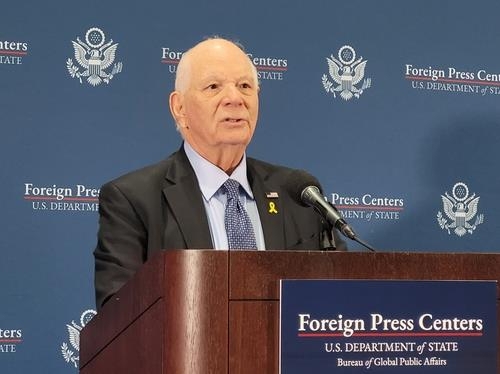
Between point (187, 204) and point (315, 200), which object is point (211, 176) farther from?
point (315, 200)

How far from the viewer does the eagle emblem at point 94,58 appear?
396cm

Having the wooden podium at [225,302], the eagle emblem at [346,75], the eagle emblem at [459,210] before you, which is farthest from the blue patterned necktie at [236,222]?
the eagle emblem at [459,210]

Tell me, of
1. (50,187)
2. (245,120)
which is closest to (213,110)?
(245,120)

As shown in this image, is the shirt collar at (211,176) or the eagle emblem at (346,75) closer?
the shirt collar at (211,176)

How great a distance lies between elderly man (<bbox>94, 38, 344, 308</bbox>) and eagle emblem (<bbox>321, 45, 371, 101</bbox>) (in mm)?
1238

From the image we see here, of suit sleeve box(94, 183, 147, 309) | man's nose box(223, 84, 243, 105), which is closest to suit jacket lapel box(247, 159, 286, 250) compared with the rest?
man's nose box(223, 84, 243, 105)

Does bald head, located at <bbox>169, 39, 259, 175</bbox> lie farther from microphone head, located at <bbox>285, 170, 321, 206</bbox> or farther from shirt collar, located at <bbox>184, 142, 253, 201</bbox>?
microphone head, located at <bbox>285, 170, 321, 206</bbox>

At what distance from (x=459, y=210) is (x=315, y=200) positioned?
84.2 inches

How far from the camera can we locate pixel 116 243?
110 inches

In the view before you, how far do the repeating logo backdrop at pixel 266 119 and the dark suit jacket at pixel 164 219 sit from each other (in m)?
0.96

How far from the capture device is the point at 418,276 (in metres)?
2.03

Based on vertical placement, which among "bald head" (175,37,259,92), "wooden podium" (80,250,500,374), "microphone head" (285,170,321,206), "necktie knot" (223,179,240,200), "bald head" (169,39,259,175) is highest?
"bald head" (175,37,259,92)

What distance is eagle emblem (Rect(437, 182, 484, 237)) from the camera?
4406mm

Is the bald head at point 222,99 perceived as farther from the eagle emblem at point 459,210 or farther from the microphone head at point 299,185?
the eagle emblem at point 459,210
